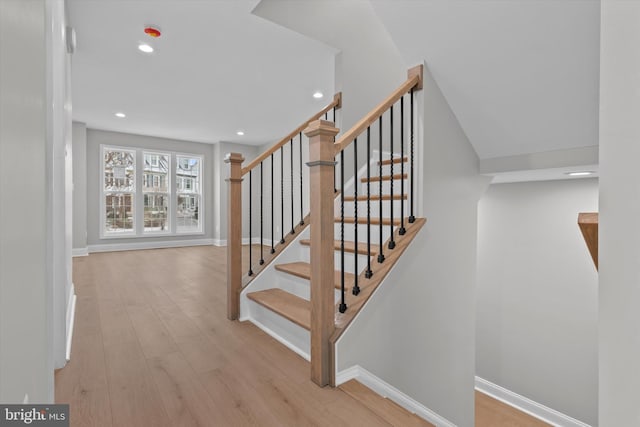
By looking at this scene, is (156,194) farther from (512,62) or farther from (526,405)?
(526,405)

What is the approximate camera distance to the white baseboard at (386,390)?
1.61 meters

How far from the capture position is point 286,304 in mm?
2201

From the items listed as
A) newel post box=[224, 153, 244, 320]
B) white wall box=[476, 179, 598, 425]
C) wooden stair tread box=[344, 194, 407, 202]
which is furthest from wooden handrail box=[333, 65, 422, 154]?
white wall box=[476, 179, 598, 425]

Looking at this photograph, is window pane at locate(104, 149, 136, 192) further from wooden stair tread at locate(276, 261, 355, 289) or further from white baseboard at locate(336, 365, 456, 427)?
white baseboard at locate(336, 365, 456, 427)

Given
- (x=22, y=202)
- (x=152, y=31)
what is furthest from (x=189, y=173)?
Result: (x=22, y=202)

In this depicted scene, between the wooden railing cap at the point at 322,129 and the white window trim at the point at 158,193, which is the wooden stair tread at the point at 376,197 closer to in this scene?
the wooden railing cap at the point at 322,129

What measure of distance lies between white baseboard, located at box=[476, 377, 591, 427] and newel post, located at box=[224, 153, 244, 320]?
2.99 metres

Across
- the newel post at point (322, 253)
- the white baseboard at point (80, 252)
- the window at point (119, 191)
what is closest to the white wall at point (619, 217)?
the newel post at point (322, 253)

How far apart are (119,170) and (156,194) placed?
819 mm

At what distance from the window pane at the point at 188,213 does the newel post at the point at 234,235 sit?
5271 mm

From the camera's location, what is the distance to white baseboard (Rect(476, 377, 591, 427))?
2.97 meters

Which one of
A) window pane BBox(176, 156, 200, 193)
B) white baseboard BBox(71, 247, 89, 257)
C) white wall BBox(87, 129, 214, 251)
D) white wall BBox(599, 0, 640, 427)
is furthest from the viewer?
window pane BBox(176, 156, 200, 193)

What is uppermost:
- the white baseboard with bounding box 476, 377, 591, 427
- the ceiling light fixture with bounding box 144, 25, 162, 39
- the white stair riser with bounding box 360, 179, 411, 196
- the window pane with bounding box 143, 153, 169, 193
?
the ceiling light fixture with bounding box 144, 25, 162, 39

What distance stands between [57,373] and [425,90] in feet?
8.75
